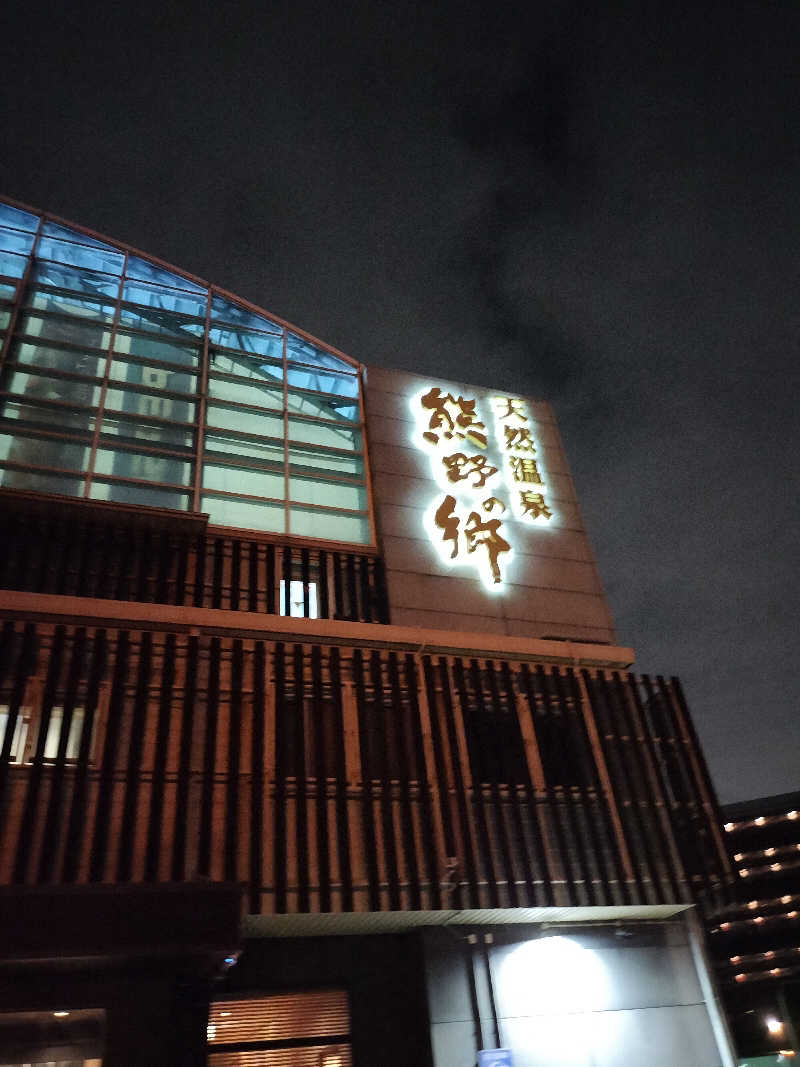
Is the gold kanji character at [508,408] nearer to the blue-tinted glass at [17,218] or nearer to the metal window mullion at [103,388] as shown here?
the metal window mullion at [103,388]

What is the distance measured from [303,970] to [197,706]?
4196mm

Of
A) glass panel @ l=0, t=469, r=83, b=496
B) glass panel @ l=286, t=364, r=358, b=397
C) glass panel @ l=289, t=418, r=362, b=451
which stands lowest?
glass panel @ l=0, t=469, r=83, b=496

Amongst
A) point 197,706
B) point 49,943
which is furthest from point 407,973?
point 49,943

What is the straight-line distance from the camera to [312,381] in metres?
18.7

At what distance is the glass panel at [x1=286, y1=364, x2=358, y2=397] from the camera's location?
18.6m

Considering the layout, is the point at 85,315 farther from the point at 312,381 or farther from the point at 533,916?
the point at 533,916

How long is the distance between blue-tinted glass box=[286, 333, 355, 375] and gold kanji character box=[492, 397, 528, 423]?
392cm

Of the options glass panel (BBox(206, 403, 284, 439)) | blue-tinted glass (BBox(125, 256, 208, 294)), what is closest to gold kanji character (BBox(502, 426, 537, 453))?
glass panel (BBox(206, 403, 284, 439))

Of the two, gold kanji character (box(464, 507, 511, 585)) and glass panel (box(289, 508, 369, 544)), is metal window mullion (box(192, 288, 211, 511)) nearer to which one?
glass panel (box(289, 508, 369, 544))

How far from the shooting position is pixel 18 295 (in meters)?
17.0

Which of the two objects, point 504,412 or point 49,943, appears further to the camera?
point 504,412

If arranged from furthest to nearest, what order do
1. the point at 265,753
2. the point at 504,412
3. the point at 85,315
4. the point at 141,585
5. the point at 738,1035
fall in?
the point at 738,1035 < the point at 504,412 < the point at 85,315 < the point at 141,585 < the point at 265,753

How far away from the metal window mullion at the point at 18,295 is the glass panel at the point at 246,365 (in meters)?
4.40

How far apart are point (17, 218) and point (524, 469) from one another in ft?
47.5
